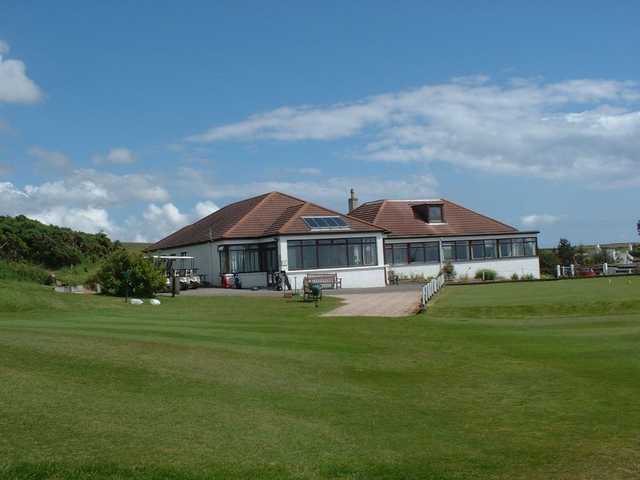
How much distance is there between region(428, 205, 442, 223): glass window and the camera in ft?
182

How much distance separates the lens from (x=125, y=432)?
7773mm

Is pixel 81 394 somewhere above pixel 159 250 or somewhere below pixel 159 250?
below

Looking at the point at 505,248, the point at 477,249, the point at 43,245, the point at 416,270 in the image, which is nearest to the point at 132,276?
Answer: the point at 43,245

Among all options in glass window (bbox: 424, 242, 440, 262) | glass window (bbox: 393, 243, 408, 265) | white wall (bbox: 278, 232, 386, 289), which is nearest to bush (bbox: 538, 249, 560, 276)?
glass window (bbox: 424, 242, 440, 262)

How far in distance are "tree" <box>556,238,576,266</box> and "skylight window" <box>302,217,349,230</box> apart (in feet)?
88.8

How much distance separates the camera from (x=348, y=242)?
148 ft

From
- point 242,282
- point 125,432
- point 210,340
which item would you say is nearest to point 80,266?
point 242,282

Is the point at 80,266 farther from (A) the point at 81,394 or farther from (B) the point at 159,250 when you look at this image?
(A) the point at 81,394

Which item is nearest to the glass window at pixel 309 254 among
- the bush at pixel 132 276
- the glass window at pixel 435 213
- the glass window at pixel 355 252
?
the glass window at pixel 355 252

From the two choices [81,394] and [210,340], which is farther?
[210,340]

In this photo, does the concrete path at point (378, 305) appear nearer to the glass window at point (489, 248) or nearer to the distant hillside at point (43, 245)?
the distant hillside at point (43, 245)

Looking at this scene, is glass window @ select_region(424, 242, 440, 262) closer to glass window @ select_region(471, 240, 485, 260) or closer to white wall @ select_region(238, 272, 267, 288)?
glass window @ select_region(471, 240, 485, 260)

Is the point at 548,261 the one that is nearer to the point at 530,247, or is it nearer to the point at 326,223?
the point at 530,247

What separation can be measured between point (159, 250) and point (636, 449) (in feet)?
162
